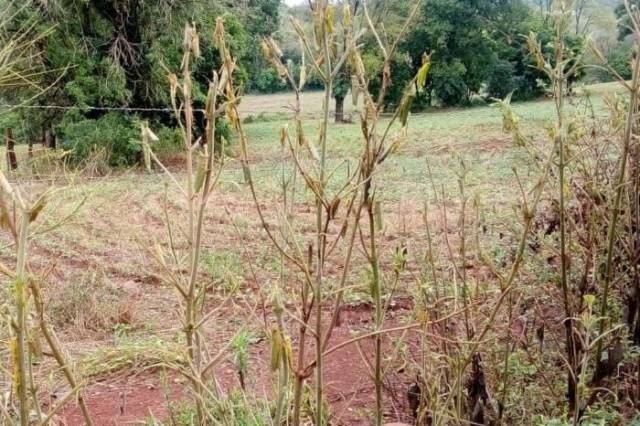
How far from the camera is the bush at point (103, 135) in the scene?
13.1 metres

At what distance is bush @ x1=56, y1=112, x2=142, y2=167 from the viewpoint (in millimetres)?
13141

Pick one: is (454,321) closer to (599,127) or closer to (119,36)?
(599,127)

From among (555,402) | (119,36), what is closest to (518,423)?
(555,402)

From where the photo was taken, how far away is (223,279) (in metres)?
4.00

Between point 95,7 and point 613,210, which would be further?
point 95,7

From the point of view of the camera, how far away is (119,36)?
42.9 feet

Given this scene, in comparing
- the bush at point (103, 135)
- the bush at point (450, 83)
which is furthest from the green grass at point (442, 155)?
the bush at point (450, 83)

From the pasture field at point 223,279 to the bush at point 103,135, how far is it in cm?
Result: 227

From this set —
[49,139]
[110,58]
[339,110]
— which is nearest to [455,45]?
[339,110]

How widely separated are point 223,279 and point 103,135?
10245 millimetres

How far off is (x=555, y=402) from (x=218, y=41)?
197cm

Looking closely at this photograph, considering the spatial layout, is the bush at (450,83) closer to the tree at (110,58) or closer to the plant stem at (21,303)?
the tree at (110,58)

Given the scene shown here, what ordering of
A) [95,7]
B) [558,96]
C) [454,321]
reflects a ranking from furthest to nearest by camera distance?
[95,7], [454,321], [558,96]

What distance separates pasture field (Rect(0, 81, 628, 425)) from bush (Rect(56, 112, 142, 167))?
2273 mm
